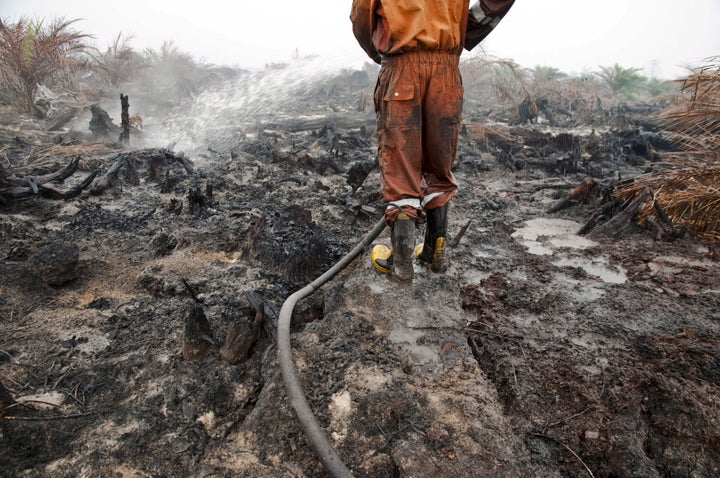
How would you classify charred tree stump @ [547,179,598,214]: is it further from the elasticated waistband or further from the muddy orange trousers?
the elasticated waistband

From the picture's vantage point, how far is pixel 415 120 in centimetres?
207

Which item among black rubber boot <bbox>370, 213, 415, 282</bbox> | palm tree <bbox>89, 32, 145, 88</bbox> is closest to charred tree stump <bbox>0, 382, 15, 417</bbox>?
black rubber boot <bbox>370, 213, 415, 282</bbox>

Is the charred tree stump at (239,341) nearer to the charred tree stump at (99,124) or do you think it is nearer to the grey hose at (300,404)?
the grey hose at (300,404)

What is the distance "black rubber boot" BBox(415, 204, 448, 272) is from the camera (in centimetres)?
229

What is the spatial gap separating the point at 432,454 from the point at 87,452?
3.71ft

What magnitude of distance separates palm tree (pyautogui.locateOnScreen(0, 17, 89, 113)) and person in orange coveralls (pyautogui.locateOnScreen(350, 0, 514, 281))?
23.9 feet

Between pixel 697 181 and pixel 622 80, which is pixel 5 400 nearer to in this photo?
pixel 697 181

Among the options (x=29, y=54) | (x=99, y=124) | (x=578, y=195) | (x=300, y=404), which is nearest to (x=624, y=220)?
(x=578, y=195)

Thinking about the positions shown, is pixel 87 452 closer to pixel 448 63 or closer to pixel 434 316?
pixel 434 316

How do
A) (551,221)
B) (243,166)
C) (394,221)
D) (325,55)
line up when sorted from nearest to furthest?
(394,221) → (551,221) → (243,166) → (325,55)

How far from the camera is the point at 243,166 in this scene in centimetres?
482

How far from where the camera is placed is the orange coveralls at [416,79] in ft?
6.25

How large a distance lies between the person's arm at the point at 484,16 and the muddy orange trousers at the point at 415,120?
0.97 feet

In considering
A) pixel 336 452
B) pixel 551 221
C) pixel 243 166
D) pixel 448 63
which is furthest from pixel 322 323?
pixel 243 166
